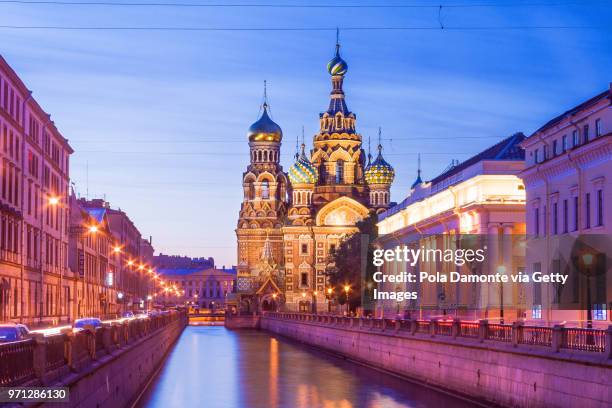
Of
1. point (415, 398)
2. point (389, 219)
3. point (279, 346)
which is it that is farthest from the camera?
point (389, 219)

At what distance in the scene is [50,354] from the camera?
22266 mm

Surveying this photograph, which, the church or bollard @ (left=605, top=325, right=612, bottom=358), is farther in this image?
the church

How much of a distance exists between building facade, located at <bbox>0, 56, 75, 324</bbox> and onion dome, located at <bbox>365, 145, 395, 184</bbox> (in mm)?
94288

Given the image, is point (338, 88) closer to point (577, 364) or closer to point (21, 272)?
point (21, 272)

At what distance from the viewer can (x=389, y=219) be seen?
364 feet

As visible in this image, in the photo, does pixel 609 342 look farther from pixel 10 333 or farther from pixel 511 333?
pixel 10 333

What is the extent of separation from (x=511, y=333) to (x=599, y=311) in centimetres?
1629

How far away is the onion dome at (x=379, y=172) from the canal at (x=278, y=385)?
3840 inches

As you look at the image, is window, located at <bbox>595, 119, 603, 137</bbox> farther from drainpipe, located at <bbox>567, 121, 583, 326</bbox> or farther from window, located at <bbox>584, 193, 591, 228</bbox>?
window, located at <bbox>584, 193, 591, 228</bbox>

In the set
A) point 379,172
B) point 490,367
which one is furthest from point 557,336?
point 379,172

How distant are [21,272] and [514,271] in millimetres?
28296

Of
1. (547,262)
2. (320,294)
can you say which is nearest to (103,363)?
(547,262)

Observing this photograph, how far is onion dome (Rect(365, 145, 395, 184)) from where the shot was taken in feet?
571

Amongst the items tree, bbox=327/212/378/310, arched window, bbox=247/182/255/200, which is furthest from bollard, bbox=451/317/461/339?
arched window, bbox=247/182/255/200
